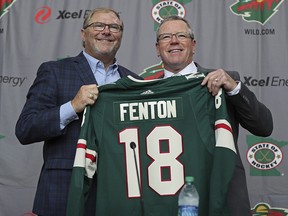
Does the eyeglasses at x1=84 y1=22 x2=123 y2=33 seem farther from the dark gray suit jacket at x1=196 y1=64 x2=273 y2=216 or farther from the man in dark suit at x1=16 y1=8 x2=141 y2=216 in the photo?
the dark gray suit jacket at x1=196 y1=64 x2=273 y2=216

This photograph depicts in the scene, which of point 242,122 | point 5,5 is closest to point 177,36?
point 242,122

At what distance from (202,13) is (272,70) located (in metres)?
0.64

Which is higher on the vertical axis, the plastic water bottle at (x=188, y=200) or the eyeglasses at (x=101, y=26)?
the eyeglasses at (x=101, y=26)

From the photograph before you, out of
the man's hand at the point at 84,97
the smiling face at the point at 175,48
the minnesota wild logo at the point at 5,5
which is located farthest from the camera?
the minnesota wild logo at the point at 5,5

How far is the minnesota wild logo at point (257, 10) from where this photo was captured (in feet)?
11.2

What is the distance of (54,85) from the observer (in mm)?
2045

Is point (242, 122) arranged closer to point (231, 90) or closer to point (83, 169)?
point (231, 90)

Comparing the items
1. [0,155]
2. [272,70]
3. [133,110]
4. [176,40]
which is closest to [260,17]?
[272,70]

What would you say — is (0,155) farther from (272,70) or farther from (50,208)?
(272,70)

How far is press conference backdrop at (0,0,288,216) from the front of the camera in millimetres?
3275

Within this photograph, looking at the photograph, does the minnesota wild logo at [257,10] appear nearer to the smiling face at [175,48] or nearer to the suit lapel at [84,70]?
the smiling face at [175,48]

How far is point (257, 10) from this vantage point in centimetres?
343

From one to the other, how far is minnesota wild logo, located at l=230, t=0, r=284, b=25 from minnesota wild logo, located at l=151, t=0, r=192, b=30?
381 millimetres

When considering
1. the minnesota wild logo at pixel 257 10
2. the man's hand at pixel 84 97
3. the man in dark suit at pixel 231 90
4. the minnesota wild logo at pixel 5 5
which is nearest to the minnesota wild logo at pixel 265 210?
the minnesota wild logo at pixel 257 10
